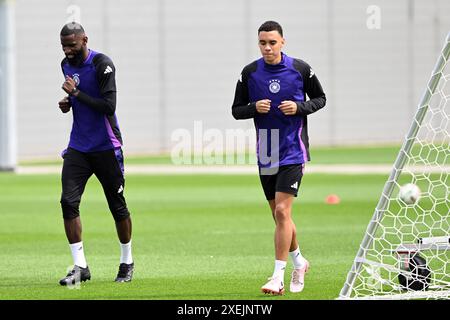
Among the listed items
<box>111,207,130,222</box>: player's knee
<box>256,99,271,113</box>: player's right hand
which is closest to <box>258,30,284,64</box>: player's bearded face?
→ <box>256,99,271,113</box>: player's right hand

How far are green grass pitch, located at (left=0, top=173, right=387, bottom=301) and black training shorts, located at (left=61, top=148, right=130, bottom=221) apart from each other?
728 millimetres

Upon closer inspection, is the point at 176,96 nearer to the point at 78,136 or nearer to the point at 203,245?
the point at 203,245

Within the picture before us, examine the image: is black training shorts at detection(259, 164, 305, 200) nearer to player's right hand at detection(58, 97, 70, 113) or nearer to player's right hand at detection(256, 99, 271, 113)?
player's right hand at detection(256, 99, 271, 113)

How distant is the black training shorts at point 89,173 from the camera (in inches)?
411

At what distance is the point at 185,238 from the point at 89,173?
417 centimetres

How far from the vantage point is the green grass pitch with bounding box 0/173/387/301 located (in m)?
10.1

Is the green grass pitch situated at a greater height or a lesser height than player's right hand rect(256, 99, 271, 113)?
lesser

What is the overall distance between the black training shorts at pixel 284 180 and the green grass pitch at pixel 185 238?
2.98 ft

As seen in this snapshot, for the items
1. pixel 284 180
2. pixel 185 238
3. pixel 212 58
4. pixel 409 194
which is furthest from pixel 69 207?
pixel 212 58

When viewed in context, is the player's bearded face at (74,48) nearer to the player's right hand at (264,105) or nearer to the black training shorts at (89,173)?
the black training shorts at (89,173)

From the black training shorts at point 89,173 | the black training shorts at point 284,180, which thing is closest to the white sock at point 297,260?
the black training shorts at point 284,180

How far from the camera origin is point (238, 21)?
4103cm

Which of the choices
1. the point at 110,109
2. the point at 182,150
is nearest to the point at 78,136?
the point at 110,109

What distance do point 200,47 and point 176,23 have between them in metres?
1.25
